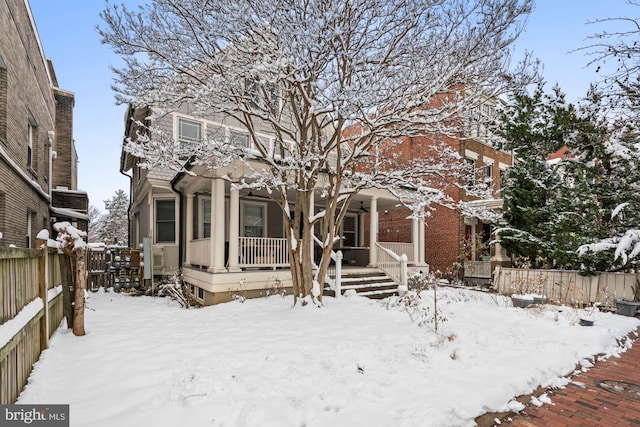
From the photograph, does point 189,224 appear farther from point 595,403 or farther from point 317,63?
point 595,403

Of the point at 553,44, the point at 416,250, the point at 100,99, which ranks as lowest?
the point at 416,250

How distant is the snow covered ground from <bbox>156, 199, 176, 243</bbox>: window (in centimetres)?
536

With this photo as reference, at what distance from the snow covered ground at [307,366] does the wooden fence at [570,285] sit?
93.5 inches

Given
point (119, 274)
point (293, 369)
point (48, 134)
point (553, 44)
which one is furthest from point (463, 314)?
point (48, 134)

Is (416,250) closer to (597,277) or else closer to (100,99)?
(597,277)

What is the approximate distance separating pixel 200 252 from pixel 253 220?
3.15 meters

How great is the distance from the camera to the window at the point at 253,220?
485 inches

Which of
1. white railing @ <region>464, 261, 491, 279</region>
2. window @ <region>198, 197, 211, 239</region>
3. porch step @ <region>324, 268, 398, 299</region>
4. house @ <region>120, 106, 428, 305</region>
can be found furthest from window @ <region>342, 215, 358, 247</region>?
window @ <region>198, 197, 211, 239</region>

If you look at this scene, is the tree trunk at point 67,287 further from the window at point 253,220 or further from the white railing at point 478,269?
the white railing at point 478,269

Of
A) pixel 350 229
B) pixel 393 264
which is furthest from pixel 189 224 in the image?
pixel 350 229

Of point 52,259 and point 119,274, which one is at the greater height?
point 52,259

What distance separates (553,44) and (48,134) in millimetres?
14139

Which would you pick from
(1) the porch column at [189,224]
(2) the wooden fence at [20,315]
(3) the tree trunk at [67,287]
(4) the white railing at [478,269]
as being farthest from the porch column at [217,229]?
(4) the white railing at [478,269]

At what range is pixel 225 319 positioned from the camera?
6449 millimetres
